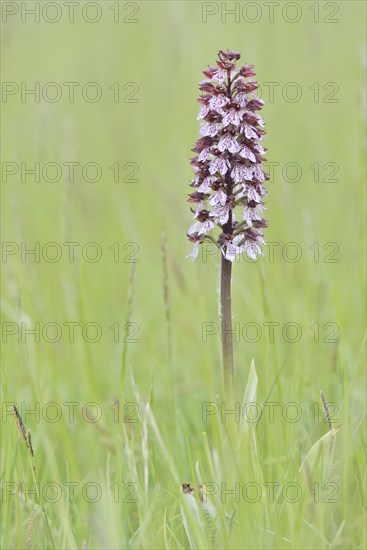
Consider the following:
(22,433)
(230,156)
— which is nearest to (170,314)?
(22,433)

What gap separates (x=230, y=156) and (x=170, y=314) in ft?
5.79

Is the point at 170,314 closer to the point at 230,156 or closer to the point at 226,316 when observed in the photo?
the point at 226,316

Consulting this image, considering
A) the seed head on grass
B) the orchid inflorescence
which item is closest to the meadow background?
the seed head on grass

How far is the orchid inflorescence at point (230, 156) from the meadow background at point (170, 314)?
0.84 feet

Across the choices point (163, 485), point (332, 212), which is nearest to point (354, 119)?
point (332, 212)

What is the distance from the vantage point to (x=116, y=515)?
8.05ft

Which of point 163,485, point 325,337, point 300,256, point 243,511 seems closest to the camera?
point 243,511

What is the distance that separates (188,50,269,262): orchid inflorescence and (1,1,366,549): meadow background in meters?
0.26

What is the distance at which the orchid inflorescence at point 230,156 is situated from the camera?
2.46 meters

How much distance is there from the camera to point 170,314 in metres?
4.14

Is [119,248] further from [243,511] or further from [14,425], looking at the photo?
[243,511]

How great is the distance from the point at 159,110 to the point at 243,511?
6.09 metres

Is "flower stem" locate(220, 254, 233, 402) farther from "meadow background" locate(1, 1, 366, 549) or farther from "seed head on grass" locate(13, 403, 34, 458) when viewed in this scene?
"seed head on grass" locate(13, 403, 34, 458)

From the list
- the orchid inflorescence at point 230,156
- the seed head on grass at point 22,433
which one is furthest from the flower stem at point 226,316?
the seed head on grass at point 22,433
